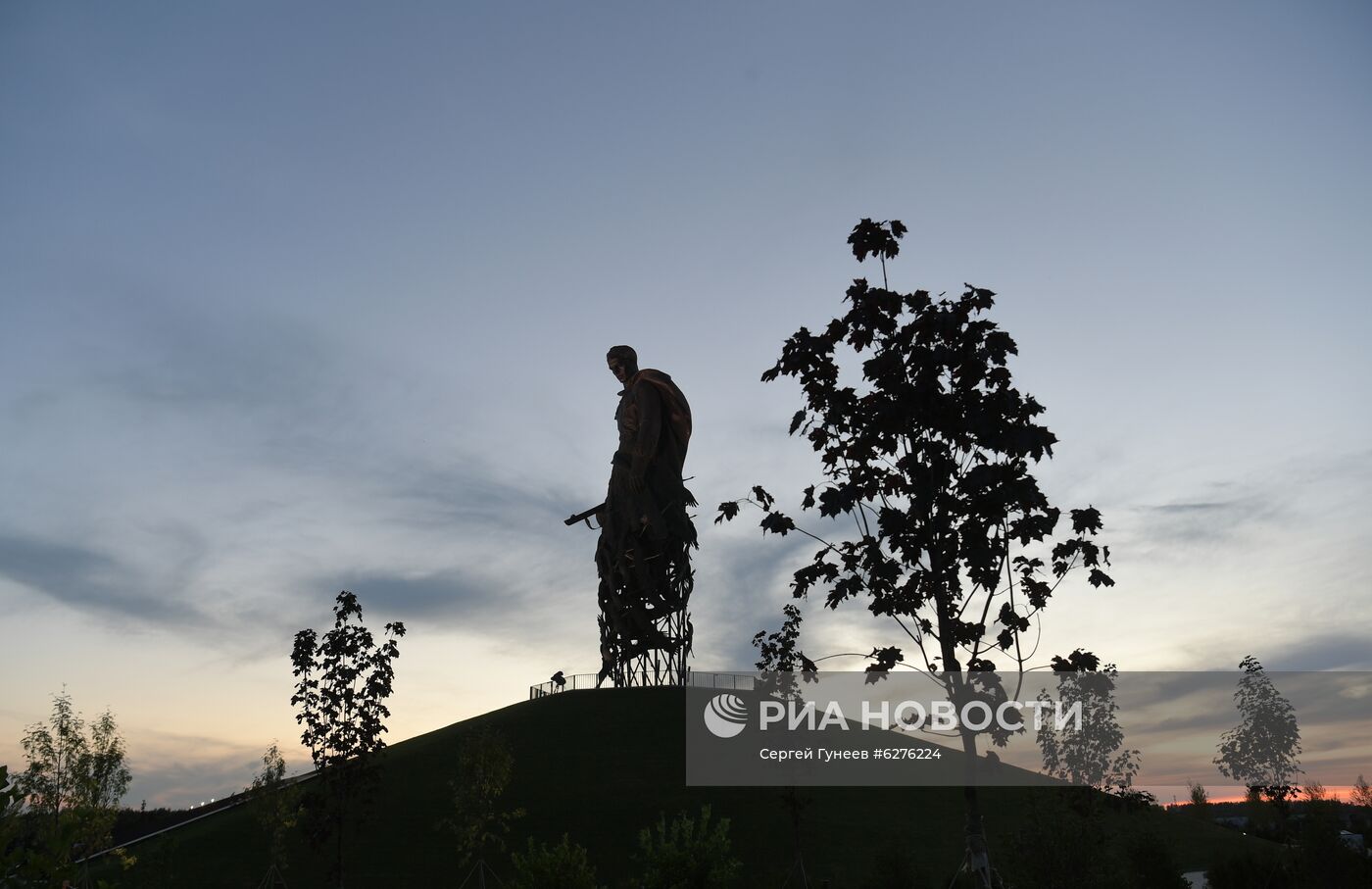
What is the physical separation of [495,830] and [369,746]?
19.5 feet

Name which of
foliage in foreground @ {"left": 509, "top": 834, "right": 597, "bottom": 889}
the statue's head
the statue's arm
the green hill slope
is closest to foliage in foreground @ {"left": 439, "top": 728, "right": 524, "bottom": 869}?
the green hill slope

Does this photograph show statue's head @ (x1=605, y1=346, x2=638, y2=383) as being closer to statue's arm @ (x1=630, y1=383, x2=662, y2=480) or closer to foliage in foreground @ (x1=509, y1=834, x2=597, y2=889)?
statue's arm @ (x1=630, y1=383, x2=662, y2=480)

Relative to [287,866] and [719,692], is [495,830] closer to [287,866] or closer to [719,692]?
[287,866]

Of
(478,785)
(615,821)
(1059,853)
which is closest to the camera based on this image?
(1059,853)

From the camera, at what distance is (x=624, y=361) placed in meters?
53.6

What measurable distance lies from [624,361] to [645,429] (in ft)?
14.8

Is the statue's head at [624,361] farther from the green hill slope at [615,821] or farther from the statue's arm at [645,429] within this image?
the green hill slope at [615,821]

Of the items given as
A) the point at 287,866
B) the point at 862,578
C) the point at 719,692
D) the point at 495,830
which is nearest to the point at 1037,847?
the point at 862,578

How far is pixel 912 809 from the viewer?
138 ft

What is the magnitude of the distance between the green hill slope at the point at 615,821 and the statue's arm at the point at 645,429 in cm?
1271

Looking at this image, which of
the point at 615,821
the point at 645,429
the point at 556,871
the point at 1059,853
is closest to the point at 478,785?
the point at 615,821

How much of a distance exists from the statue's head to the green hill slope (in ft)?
59.1

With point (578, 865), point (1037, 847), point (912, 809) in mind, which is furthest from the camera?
point (912, 809)

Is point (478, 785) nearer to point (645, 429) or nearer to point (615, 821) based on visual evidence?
point (615, 821)
